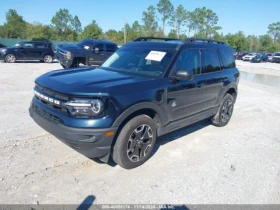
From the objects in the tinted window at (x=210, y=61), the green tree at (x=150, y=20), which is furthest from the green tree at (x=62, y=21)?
the tinted window at (x=210, y=61)

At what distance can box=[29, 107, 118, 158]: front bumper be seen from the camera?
2.88m

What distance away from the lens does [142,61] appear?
412 centimetres

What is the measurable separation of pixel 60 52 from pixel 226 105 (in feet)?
33.1

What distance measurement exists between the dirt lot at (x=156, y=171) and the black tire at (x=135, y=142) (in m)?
0.17

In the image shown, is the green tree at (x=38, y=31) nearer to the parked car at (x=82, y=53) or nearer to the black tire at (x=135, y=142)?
the parked car at (x=82, y=53)

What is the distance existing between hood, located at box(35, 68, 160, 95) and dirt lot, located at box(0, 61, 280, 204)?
3.93ft

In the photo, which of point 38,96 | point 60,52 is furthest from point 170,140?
Result: point 60,52

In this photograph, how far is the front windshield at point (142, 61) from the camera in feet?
12.7

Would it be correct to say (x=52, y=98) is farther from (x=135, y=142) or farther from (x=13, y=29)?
(x=13, y=29)

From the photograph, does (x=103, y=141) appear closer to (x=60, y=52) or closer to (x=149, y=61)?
(x=149, y=61)

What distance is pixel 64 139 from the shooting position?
300 centimetres

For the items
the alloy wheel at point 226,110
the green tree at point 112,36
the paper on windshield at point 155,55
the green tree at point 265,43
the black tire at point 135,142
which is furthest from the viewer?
the green tree at point 265,43

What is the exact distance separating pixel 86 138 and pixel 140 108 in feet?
2.85

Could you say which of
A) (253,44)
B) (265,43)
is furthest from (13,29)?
(265,43)
